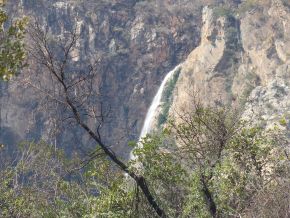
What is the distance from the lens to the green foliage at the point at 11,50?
9.59 meters

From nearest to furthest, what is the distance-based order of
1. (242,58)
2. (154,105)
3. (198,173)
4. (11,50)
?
1. (11,50)
2. (198,173)
3. (242,58)
4. (154,105)

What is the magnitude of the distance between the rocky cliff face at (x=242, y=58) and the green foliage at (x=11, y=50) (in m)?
61.2

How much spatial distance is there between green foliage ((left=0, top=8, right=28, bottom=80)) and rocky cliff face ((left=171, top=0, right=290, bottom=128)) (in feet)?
201

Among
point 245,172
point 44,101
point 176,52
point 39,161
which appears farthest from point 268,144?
point 176,52

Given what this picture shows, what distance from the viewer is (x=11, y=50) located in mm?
9852

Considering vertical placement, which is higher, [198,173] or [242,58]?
[242,58]

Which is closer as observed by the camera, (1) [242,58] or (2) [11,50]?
(2) [11,50]

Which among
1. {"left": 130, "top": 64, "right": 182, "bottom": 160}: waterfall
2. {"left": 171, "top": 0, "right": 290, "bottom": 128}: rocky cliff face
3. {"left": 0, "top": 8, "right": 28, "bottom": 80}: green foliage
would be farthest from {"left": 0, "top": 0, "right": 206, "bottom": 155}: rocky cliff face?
{"left": 0, "top": 8, "right": 28, "bottom": 80}: green foliage

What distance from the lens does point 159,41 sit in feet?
312

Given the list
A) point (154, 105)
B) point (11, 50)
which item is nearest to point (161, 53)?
point (154, 105)

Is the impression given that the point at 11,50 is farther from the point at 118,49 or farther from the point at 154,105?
the point at 118,49

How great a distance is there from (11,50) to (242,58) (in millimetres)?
72394

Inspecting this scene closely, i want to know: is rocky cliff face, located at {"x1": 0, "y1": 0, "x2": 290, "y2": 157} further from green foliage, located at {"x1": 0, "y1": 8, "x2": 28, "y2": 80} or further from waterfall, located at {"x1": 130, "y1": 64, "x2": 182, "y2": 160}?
green foliage, located at {"x1": 0, "y1": 8, "x2": 28, "y2": 80}

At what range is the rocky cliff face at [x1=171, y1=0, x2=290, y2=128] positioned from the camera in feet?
239
